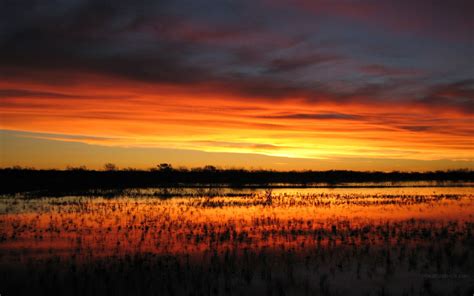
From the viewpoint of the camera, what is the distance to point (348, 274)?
13.0 m

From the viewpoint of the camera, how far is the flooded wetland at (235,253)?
39.1 feet

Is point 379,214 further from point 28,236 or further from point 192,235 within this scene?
point 28,236

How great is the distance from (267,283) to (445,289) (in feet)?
14.2

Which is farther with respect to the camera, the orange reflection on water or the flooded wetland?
the orange reflection on water

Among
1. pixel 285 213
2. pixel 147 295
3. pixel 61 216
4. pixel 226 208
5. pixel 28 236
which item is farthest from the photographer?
pixel 226 208

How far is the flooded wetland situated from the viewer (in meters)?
11.9

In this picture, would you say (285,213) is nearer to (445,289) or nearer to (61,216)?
(61,216)

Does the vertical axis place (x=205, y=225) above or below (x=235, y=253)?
above

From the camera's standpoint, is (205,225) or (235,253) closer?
(235,253)

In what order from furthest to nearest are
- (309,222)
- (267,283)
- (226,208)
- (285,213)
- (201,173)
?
(201,173)
(226,208)
(285,213)
(309,222)
(267,283)

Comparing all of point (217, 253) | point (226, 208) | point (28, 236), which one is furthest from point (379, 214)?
point (28, 236)

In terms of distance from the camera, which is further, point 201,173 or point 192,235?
point 201,173

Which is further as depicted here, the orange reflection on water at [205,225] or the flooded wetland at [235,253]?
the orange reflection on water at [205,225]

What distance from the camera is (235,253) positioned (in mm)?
15688
